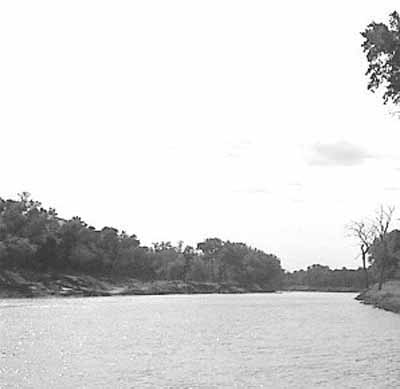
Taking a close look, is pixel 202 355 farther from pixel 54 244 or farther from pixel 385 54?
pixel 54 244

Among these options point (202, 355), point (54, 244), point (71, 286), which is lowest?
point (202, 355)

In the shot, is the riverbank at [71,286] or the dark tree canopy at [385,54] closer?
the dark tree canopy at [385,54]

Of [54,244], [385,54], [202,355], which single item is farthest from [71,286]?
[385,54]

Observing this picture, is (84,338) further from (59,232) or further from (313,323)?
(59,232)

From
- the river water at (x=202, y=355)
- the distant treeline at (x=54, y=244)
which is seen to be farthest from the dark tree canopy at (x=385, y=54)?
the distant treeline at (x=54, y=244)

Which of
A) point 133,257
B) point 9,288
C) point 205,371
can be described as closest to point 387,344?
point 205,371

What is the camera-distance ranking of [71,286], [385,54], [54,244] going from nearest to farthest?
[385,54]
[71,286]
[54,244]

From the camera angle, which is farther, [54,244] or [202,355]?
[54,244]

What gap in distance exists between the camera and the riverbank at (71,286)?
14300 cm

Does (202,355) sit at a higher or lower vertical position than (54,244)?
lower

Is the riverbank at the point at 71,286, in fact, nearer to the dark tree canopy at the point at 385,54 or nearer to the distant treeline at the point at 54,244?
the distant treeline at the point at 54,244

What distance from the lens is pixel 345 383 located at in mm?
26984

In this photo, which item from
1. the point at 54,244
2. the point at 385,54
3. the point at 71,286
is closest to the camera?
the point at 385,54

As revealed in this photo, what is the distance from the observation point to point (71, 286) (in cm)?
15962
